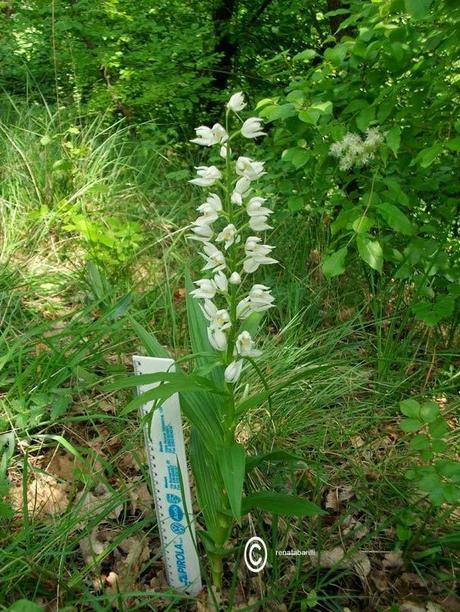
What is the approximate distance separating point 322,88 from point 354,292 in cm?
110

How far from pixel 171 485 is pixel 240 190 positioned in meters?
0.79

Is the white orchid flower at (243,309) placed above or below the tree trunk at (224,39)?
above

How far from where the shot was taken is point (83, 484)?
76.6 inches

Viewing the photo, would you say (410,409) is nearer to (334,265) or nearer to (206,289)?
(334,265)

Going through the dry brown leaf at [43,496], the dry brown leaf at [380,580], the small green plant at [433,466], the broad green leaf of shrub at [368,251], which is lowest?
the dry brown leaf at [380,580]

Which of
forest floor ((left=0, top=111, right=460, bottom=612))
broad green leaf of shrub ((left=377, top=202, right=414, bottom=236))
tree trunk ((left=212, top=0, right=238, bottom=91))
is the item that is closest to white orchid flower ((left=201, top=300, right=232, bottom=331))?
forest floor ((left=0, top=111, right=460, bottom=612))

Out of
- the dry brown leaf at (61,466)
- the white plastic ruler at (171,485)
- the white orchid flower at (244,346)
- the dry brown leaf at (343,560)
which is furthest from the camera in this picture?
the dry brown leaf at (61,466)

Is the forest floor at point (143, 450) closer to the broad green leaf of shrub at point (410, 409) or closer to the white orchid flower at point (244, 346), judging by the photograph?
the broad green leaf of shrub at point (410, 409)

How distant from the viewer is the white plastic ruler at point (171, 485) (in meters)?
1.46

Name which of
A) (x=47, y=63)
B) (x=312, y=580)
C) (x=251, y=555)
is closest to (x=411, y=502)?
(x=312, y=580)

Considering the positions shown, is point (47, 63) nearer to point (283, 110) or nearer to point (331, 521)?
point (283, 110)

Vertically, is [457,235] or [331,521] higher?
[457,235]

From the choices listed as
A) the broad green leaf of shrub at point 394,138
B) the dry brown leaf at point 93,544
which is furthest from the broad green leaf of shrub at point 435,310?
the dry brown leaf at point 93,544

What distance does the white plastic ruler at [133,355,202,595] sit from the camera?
1.46 metres
